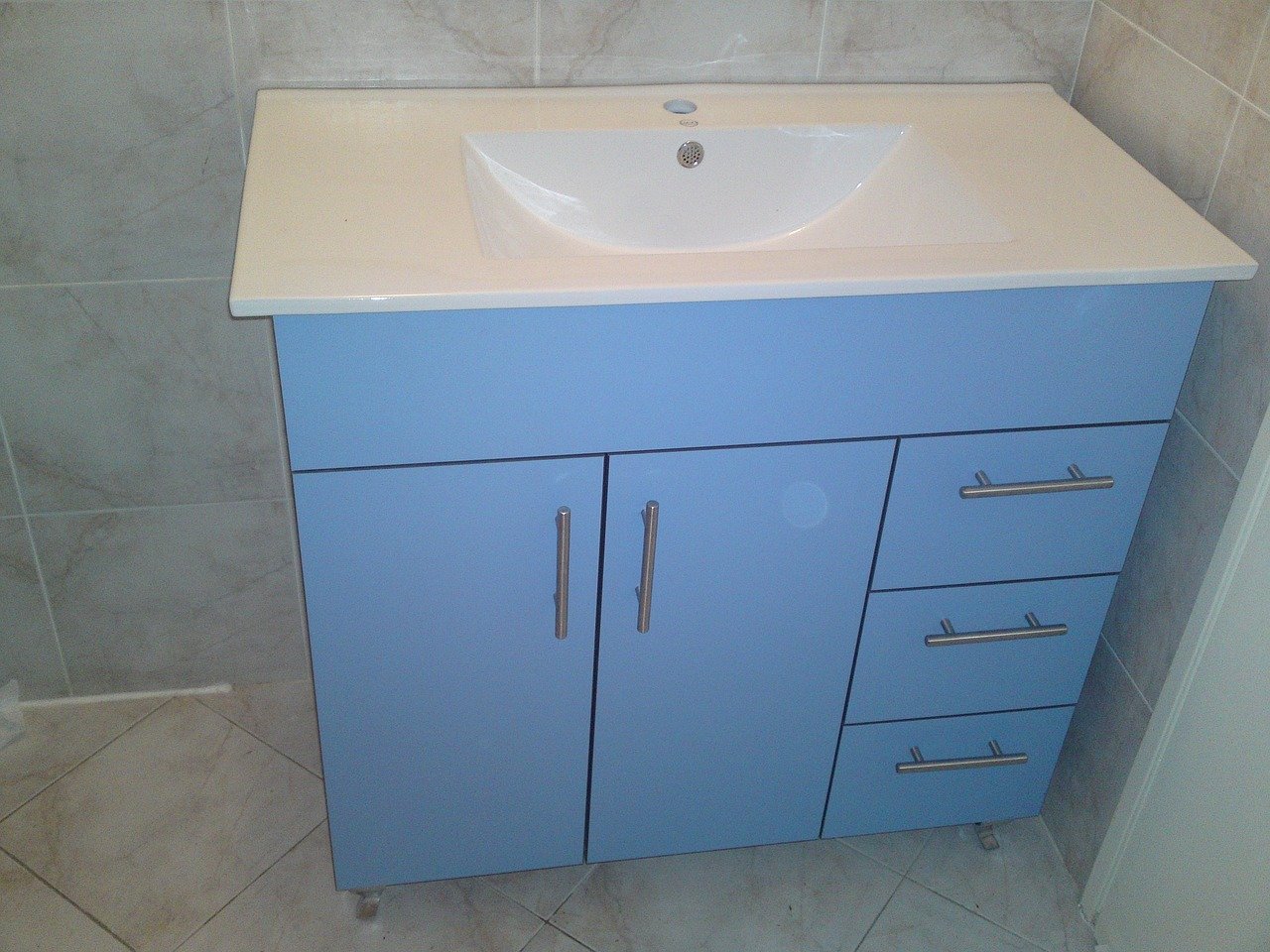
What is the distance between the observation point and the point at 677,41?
156 centimetres

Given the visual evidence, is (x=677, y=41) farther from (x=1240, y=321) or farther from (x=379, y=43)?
(x=1240, y=321)

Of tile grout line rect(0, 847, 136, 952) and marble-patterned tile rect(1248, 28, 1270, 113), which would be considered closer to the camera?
marble-patterned tile rect(1248, 28, 1270, 113)

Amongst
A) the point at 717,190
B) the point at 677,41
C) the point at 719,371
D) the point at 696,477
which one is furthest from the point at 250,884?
the point at 677,41

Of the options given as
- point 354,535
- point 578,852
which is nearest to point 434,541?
point 354,535

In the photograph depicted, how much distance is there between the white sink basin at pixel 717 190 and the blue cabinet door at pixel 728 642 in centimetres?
30

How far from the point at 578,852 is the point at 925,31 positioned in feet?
3.66

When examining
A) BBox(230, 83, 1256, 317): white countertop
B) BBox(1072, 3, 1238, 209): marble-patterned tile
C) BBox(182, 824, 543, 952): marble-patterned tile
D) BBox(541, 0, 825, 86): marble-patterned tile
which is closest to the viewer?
BBox(230, 83, 1256, 317): white countertop

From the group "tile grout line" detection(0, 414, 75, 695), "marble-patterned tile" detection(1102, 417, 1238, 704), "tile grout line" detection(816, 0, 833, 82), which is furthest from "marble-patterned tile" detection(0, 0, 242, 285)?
"marble-patterned tile" detection(1102, 417, 1238, 704)

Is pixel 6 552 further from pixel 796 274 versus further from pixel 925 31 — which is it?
pixel 925 31

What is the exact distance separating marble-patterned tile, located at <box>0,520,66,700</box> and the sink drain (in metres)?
1.02

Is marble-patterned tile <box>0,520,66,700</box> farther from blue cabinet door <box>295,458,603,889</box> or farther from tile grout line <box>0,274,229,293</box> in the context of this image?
blue cabinet door <box>295,458,603,889</box>

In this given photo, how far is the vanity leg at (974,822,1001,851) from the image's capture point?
1788mm

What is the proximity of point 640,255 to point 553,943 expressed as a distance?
Result: 2.99 feet

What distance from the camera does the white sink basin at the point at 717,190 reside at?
1.46 meters
